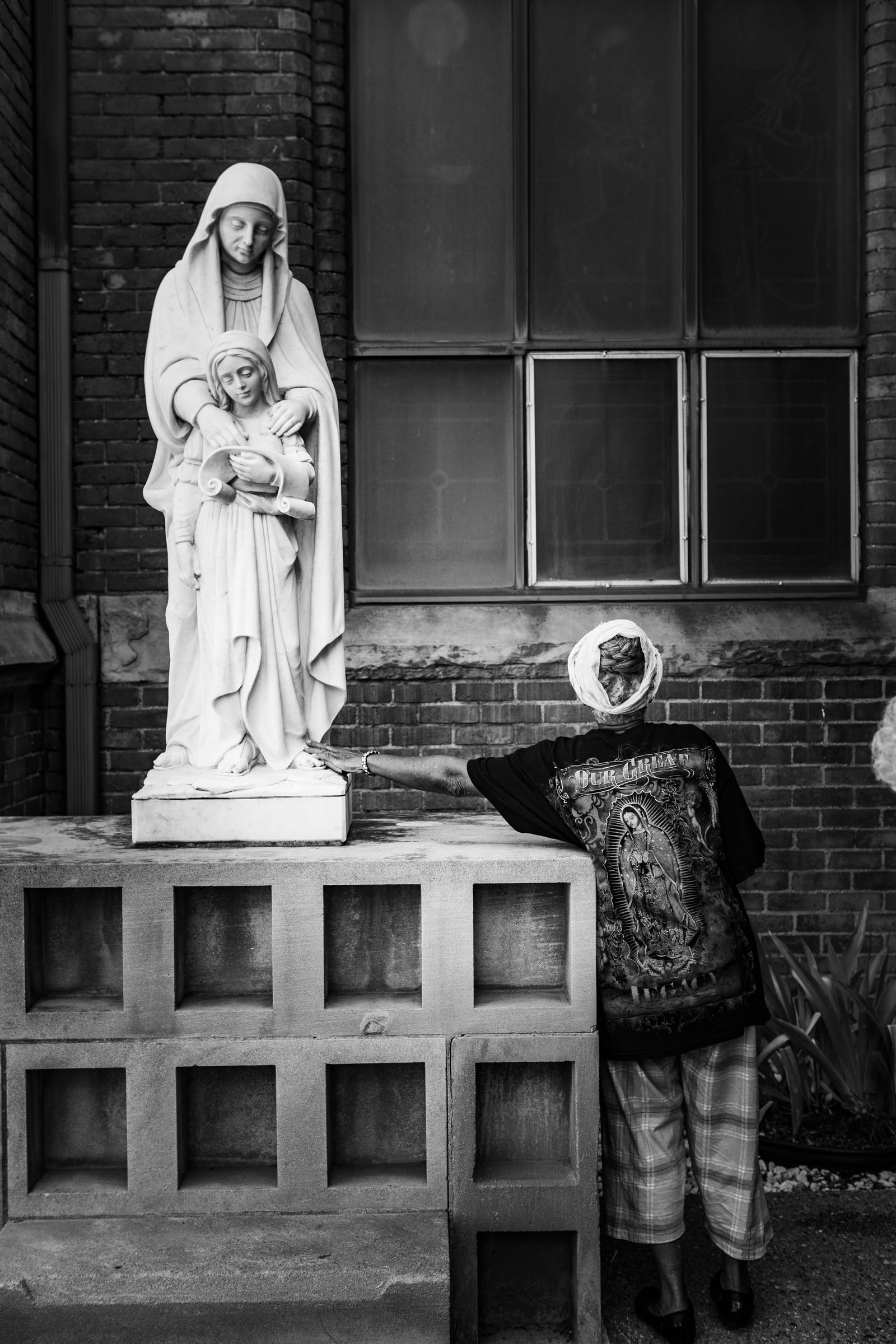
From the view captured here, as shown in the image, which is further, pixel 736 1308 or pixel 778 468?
pixel 778 468

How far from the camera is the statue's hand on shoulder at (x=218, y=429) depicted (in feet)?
10.0

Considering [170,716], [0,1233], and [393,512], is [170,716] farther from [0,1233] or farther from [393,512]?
[393,512]

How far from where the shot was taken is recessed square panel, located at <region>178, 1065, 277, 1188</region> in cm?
297

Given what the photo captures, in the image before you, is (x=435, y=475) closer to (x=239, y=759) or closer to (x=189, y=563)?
(x=189, y=563)

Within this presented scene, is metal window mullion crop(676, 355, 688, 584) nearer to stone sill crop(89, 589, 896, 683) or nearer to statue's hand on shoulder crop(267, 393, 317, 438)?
stone sill crop(89, 589, 896, 683)

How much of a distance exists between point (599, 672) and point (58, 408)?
11.3ft

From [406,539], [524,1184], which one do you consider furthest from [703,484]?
[524,1184]

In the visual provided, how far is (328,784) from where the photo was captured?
3.11m

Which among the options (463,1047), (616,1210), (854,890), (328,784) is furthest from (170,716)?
(854,890)

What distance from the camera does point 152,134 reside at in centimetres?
528

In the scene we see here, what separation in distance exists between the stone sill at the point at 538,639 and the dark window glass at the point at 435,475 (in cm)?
29

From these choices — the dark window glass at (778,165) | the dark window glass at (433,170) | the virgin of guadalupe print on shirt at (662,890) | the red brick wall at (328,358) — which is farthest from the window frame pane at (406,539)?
the virgin of guadalupe print on shirt at (662,890)

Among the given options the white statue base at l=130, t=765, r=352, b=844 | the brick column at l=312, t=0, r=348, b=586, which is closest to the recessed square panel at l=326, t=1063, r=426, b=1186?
the white statue base at l=130, t=765, r=352, b=844

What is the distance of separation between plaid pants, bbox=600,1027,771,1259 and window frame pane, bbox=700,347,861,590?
10.2ft
